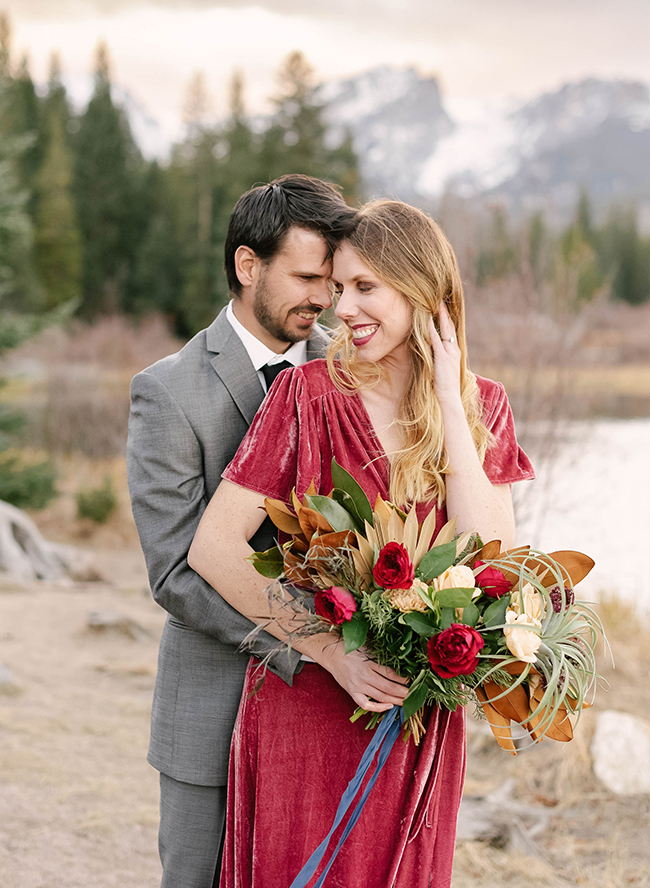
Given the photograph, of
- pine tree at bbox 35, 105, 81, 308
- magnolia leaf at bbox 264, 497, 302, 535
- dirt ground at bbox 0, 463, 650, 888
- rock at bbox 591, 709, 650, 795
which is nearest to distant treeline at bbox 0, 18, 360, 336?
pine tree at bbox 35, 105, 81, 308

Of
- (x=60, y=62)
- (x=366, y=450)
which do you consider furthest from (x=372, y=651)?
(x=60, y=62)

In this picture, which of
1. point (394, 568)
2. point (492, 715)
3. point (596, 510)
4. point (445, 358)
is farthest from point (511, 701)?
point (596, 510)

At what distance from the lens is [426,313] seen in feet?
6.56

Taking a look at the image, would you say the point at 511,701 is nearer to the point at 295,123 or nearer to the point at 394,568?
the point at 394,568

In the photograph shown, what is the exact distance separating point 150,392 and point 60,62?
4289cm

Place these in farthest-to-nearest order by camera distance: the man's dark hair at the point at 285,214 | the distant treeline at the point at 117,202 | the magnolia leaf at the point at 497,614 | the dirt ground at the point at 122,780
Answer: the distant treeline at the point at 117,202
the dirt ground at the point at 122,780
the man's dark hair at the point at 285,214
the magnolia leaf at the point at 497,614

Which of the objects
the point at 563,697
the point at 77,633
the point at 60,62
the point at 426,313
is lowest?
the point at 77,633

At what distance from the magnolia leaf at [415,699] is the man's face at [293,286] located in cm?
110

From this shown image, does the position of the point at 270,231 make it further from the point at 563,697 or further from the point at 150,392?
the point at 563,697

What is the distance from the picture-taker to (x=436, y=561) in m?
1.61

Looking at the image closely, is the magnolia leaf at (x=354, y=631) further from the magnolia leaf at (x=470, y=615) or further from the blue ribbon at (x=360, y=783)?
the blue ribbon at (x=360, y=783)

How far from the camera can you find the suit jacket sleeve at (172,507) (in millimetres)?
2025

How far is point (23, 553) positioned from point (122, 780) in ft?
18.8

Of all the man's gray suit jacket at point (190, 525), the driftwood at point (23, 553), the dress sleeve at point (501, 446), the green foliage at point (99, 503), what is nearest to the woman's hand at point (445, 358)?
the dress sleeve at point (501, 446)
